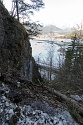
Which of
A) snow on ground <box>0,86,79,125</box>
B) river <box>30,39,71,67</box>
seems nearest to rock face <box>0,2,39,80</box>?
snow on ground <box>0,86,79,125</box>

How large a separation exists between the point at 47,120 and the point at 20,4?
697 inches

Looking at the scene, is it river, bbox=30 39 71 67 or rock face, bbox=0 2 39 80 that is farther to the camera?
river, bbox=30 39 71 67

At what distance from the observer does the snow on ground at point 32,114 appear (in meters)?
2.94

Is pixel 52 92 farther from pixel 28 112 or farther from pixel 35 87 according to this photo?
pixel 28 112

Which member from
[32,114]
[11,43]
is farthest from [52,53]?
[32,114]

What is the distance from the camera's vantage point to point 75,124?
3057mm

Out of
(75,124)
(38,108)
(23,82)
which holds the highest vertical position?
(23,82)

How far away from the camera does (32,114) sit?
3.02 meters

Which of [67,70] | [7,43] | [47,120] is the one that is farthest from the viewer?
[67,70]

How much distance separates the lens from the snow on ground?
294 cm

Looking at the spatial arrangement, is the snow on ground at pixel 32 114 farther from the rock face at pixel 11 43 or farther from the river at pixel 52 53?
the river at pixel 52 53

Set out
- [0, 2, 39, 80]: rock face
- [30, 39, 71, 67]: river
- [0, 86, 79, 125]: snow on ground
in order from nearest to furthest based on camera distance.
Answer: [0, 86, 79, 125]: snow on ground < [0, 2, 39, 80]: rock face < [30, 39, 71, 67]: river

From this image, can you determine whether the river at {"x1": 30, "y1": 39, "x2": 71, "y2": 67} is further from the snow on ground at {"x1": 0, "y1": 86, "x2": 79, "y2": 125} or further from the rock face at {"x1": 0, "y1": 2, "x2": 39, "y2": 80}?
the snow on ground at {"x1": 0, "y1": 86, "x2": 79, "y2": 125}

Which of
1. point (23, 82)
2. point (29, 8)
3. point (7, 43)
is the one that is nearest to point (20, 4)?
point (29, 8)
